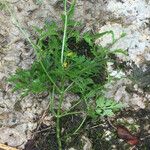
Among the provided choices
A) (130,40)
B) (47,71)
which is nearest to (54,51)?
(47,71)

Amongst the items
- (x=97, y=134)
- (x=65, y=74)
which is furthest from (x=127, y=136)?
(x=65, y=74)

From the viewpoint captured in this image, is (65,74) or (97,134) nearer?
(65,74)

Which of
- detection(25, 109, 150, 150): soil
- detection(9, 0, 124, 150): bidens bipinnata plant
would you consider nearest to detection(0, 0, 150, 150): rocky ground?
detection(25, 109, 150, 150): soil

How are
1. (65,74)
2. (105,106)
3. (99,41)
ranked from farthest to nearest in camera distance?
(99,41) < (105,106) < (65,74)

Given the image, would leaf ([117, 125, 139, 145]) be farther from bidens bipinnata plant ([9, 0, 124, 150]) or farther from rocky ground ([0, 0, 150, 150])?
bidens bipinnata plant ([9, 0, 124, 150])

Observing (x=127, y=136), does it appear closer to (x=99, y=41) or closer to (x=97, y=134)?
(x=97, y=134)

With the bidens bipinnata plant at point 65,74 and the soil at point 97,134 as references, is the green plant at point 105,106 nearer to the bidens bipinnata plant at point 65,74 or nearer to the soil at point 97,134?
the bidens bipinnata plant at point 65,74

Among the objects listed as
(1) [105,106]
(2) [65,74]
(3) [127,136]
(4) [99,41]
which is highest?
(4) [99,41]

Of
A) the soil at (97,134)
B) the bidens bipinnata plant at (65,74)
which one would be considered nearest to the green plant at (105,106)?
the bidens bipinnata plant at (65,74)

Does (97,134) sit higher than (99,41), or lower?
lower
